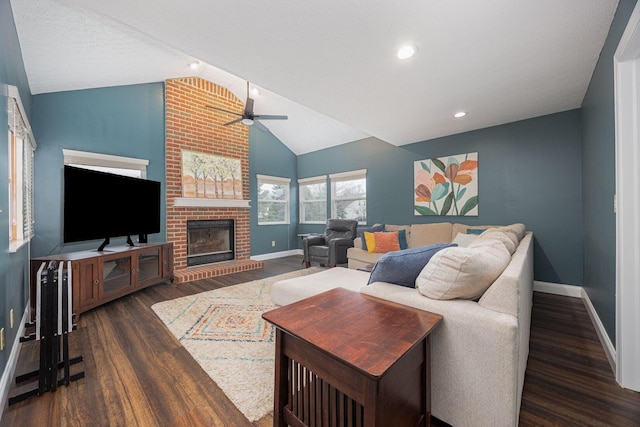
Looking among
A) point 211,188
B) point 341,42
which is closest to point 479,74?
point 341,42

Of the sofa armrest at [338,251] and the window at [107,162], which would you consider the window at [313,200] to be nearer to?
the sofa armrest at [338,251]

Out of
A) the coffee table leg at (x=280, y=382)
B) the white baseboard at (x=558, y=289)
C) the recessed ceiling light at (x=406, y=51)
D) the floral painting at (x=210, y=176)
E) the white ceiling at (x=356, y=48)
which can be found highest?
the white ceiling at (x=356, y=48)

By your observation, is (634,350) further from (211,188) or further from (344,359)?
(211,188)

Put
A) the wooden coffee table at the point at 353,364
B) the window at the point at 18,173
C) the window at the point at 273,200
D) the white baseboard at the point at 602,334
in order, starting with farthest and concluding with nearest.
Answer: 1. the window at the point at 273,200
2. the window at the point at 18,173
3. the white baseboard at the point at 602,334
4. the wooden coffee table at the point at 353,364

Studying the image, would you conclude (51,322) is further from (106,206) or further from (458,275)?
(458,275)

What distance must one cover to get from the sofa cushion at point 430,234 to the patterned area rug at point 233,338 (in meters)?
2.50

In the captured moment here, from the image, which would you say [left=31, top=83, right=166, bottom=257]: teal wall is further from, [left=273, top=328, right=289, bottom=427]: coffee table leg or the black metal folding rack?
[left=273, top=328, right=289, bottom=427]: coffee table leg

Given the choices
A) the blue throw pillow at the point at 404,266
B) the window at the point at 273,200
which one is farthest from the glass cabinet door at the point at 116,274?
the blue throw pillow at the point at 404,266

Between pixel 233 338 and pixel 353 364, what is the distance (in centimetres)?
170

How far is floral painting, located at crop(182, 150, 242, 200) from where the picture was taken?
441 centimetres

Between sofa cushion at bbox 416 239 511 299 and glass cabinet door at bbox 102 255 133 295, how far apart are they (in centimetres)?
334

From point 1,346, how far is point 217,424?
4.47 ft

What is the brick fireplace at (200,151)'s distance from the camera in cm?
422

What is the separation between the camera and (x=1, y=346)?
57.2 inches
